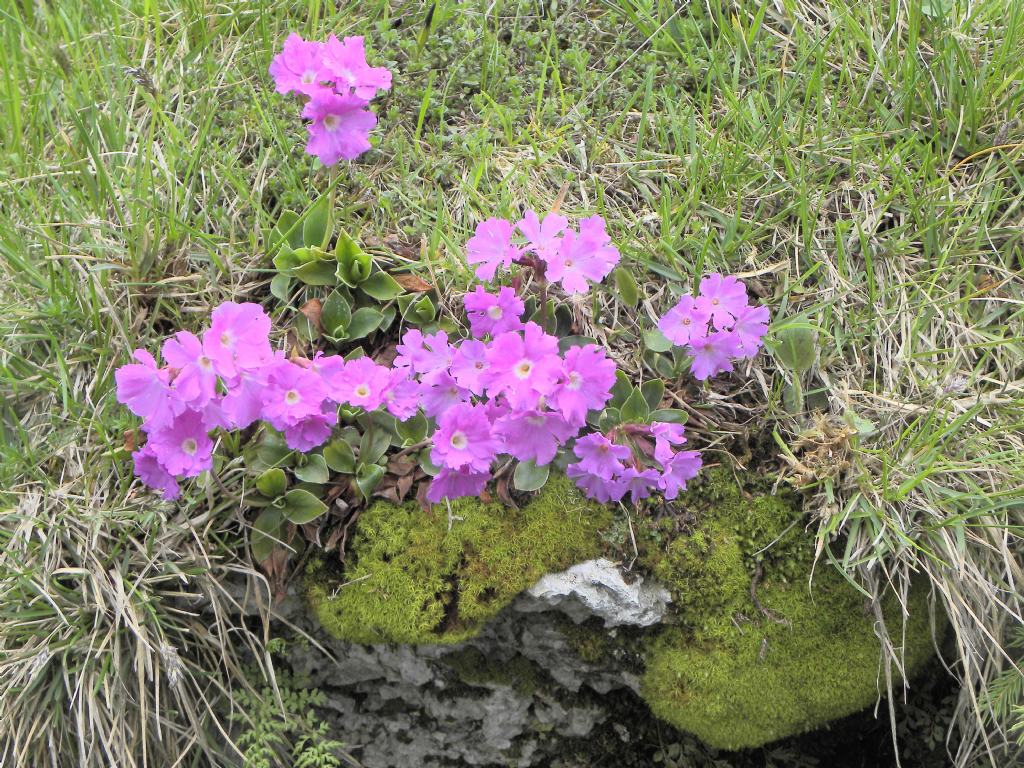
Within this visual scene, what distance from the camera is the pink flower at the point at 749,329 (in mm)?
2369

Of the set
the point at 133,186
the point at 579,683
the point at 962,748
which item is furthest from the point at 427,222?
the point at 962,748

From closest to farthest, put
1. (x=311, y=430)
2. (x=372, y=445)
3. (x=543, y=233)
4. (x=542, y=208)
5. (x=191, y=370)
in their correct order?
(x=191, y=370), (x=311, y=430), (x=543, y=233), (x=372, y=445), (x=542, y=208)

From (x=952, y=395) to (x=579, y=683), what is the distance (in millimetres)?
1234

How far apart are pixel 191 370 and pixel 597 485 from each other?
98 cm

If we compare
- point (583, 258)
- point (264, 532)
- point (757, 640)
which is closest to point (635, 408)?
point (583, 258)

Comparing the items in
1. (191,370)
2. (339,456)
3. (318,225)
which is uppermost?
(191,370)

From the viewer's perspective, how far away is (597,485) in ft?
7.57

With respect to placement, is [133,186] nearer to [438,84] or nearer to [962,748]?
[438,84]

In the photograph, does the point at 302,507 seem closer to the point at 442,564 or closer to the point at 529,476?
the point at 442,564

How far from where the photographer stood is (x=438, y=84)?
9.96ft

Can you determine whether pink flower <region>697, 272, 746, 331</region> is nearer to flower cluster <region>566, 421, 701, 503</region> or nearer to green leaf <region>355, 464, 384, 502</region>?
flower cluster <region>566, 421, 701, 503</region>

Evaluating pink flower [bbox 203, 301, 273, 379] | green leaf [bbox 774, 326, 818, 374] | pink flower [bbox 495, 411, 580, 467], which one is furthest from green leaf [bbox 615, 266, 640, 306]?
pink flower [bbox 203, 301, 273, 379]

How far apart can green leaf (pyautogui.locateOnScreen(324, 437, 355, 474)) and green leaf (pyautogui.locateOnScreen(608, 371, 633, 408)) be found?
2.24 ft

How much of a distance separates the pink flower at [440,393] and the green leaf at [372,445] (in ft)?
0.58
